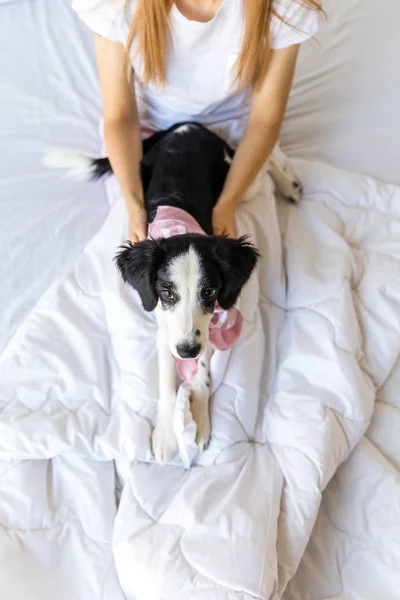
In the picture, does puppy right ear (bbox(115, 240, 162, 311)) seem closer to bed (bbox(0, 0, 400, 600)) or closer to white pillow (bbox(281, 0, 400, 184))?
bed (bbox(0, 0, 400, 600))

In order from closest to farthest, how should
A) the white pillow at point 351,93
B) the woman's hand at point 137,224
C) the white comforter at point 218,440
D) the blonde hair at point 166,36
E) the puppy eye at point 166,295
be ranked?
the white comforter at point 218,440 < the puppy eye at point 166,295 < the blonde hair at point 166,36 < the woman's hand at point 137,224 < the white pillow at point 351,93

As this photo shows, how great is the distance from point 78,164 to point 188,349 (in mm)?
838

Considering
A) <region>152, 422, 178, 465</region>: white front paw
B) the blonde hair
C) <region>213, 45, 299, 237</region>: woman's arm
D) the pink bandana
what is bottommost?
<region>152, 422, 178, 465</region>: white front paw

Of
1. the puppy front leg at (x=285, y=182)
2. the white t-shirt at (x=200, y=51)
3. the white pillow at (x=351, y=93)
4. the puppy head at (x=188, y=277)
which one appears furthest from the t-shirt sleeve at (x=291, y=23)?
the puppy head at (x=188, y=277)

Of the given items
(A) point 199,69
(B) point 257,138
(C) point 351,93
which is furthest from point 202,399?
(C) point 351,93

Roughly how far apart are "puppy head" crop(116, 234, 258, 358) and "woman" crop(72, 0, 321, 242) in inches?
9.4

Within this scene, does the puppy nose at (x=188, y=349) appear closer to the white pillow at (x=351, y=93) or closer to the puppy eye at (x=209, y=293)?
the puppy eye at (x=209, y=293)

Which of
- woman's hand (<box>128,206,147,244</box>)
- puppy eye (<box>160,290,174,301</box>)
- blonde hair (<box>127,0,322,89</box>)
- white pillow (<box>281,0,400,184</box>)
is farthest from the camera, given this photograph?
white pillow (<box>281,0,400,184</box>)

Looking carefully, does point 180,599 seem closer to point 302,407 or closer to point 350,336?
point 302,407

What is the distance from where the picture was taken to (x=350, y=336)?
1.38 metres

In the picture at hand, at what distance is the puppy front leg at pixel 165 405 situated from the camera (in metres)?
1.22

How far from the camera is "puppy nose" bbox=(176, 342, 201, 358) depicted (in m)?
1.13

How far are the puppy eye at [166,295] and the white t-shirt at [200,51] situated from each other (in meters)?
0.66

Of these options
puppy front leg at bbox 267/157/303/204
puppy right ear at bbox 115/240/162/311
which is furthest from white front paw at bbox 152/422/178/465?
puppy front leg at bbox 267/157/303/204
